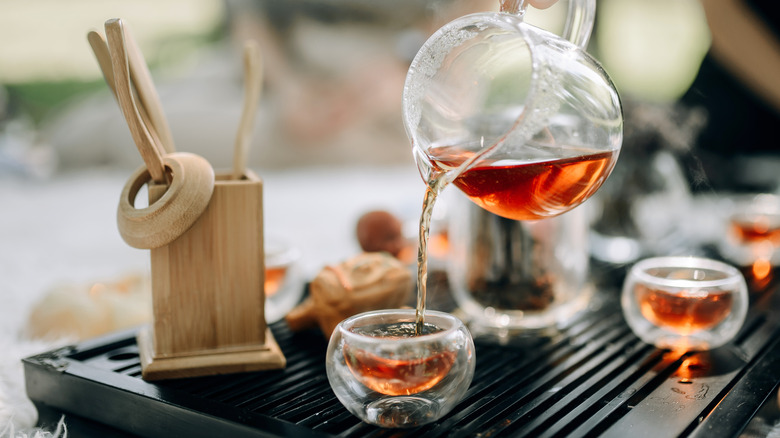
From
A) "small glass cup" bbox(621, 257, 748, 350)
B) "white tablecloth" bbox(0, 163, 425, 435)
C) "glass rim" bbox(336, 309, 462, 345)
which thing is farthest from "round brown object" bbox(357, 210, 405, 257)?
"glass rim" bbox(336, 309, 462, 345)

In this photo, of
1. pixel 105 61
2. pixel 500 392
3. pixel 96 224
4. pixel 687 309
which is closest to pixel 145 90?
pixel 105 61

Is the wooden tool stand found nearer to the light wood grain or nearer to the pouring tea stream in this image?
the light wood grain

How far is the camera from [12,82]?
12.2 feet

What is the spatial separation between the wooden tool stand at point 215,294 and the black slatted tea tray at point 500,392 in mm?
21

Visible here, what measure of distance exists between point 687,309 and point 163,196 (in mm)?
555

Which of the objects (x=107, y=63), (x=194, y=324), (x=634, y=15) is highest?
(x=634, y=15)

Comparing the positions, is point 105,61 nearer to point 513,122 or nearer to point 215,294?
point 215,294

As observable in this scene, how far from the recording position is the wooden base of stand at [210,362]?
2.19 ft

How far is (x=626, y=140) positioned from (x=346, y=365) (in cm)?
89

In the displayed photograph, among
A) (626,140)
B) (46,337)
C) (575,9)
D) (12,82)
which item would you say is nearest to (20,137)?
(12,82)

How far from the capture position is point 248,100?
0.75m

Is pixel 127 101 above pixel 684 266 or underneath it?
above

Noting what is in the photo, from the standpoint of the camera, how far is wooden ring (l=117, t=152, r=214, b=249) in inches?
25.1

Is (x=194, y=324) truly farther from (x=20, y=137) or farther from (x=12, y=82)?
(x=12, y=82)
